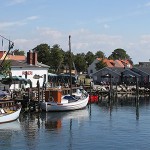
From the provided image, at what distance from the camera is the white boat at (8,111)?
59125 mm

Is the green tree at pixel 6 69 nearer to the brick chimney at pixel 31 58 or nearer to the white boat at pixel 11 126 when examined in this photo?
the brick chimney at pixel 31 58

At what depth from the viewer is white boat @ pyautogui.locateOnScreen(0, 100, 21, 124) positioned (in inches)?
2328

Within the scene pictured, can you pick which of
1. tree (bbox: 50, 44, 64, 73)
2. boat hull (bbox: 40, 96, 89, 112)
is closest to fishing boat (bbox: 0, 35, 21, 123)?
boat hull (bbox: 40, 96, 89, 112)

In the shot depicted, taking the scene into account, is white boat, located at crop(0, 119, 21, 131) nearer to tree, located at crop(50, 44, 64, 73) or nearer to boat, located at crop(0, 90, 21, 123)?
boat, located at crop(0, 90, 21, 123)

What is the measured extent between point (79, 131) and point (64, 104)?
1945 centimetres

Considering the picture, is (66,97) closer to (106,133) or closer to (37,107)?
(37,107)

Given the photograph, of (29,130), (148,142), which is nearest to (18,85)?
(29,130)

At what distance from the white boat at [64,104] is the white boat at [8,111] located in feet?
23.4

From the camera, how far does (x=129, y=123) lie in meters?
63.6

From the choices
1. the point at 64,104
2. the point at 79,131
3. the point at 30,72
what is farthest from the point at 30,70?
the point at 79,131

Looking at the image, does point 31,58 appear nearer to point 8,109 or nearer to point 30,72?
Result: point 30,72

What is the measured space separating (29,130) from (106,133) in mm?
9859

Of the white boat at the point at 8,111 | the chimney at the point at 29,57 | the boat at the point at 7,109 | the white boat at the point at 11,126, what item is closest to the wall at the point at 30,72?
the chimney at the point at 29,57

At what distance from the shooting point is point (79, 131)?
56.0 meters
